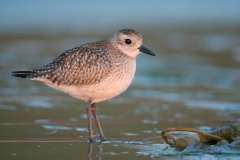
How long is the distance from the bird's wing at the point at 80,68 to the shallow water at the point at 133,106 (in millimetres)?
734

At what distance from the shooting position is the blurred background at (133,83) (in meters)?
7.90

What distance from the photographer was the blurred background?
7.90 meters

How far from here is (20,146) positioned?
22.3ft

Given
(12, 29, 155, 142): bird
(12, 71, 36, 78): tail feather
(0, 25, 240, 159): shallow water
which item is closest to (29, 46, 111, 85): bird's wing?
(12, 29, 155, 142): bird

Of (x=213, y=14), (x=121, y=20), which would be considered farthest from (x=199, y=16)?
(x=121, y=20)

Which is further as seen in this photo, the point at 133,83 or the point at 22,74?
the point at 133,83

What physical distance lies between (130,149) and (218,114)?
9.81 feet

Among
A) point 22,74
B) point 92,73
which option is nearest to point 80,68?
point 92,73

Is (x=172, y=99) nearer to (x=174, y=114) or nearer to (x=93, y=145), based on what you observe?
(x=174, y=114)

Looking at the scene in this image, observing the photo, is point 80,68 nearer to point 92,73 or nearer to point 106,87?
point 92,73

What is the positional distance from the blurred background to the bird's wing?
2.41ft

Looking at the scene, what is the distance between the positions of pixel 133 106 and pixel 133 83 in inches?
85.7

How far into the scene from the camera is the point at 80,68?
25.9 ft

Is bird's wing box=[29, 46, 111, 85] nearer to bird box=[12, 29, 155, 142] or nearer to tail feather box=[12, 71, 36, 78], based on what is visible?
bird box=[12, 29, 155, 142]
